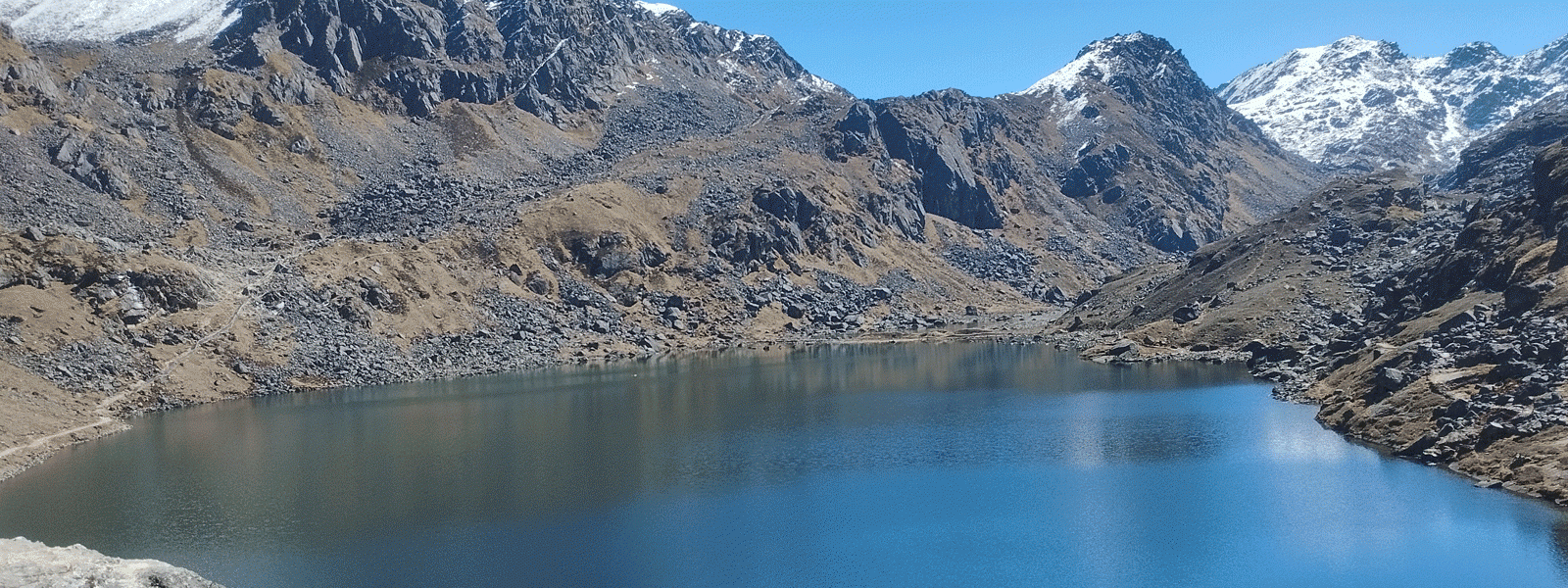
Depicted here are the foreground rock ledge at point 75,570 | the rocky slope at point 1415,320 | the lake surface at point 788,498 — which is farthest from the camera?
the rocky slope at point 1415,320

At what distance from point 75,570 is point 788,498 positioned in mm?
43133

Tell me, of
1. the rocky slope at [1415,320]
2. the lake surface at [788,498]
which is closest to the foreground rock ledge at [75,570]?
the lake surface at [788,498]

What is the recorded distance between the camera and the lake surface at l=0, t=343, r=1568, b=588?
6122cm

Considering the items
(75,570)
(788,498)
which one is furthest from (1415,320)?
(75,570)

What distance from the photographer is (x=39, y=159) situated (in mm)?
186375

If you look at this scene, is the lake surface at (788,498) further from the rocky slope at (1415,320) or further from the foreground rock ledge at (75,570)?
the foreground rock ledge at (75,570)

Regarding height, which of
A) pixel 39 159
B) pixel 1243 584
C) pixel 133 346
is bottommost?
pixel 1243 584

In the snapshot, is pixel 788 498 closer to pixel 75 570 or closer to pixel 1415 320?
pixel 75 570

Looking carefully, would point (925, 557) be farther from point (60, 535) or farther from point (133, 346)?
point (133, 346)

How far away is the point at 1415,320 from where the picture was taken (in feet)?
392

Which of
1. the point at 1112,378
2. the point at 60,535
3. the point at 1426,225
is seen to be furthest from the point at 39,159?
the point at 1426,225

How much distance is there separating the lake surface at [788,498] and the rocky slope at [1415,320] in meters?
5.08

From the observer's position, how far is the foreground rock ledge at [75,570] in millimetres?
45656

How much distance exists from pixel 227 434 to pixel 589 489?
48.9m
